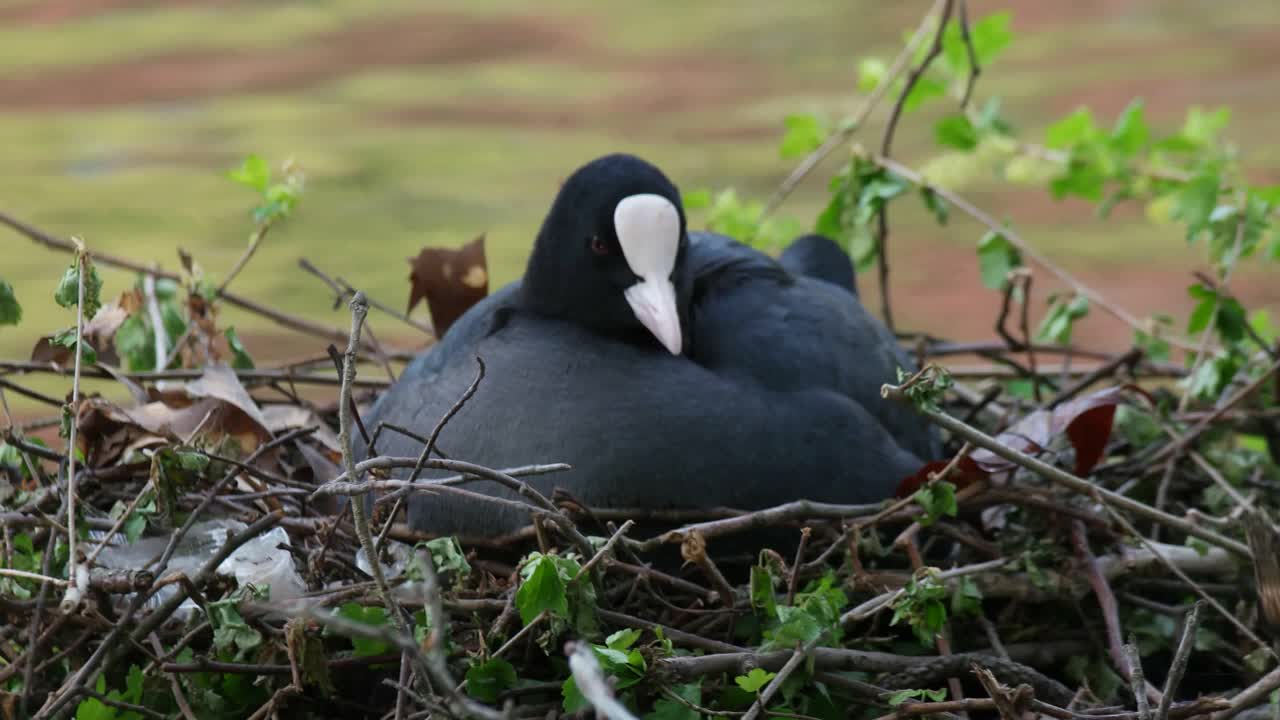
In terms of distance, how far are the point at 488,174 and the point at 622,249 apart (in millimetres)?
2582

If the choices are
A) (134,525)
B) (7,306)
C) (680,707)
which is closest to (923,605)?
(680,707)

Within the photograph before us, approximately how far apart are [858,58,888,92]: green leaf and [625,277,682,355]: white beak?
2.91 feet

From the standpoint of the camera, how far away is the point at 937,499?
4.25 ft

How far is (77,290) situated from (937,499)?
644 mm

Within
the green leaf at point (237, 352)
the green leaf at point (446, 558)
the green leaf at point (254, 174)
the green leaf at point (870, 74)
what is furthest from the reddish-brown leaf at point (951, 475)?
the green leaf at point (870, 74)

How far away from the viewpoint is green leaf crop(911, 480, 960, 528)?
128cm

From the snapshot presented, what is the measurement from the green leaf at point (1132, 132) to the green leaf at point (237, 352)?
1085 millimetres

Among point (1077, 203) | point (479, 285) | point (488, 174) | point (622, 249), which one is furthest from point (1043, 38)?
point (622, 249)

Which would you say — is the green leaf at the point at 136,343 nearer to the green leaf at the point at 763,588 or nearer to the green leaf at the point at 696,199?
the green leaf at the point at 696,199

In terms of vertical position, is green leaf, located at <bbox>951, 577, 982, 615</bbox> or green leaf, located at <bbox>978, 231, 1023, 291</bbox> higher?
green leaf, located at <bbox>978, 231, 1023, 291</bbox>

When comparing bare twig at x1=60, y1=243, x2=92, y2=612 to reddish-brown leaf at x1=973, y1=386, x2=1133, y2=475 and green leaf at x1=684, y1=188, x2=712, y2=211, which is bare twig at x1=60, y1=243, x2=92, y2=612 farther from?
green leaf at x1=684, y1=188, x2=712, y2=211

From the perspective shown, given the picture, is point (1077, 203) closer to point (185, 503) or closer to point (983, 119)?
point (983, 119)

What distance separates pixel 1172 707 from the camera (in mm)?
1147

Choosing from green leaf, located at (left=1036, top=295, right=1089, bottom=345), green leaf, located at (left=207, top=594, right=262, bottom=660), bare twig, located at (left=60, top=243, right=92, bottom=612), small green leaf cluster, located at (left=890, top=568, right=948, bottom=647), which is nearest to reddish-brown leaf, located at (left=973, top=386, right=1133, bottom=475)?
small green leaf cluster, located at (left=890, top=568, right=948, bottom=647)
